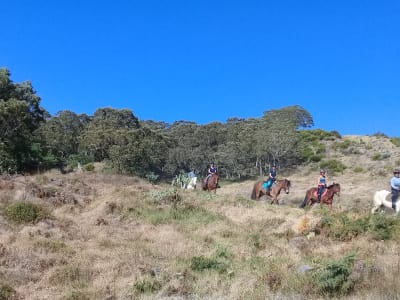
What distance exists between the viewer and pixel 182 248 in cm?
1177

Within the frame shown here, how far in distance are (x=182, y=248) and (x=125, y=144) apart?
1300 inches

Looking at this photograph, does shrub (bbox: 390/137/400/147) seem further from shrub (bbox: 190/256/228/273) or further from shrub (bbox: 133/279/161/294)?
shrub (bbox: 133/279/161/294)

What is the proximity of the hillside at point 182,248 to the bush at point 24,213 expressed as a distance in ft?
0.24

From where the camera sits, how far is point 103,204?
1762 centimetres

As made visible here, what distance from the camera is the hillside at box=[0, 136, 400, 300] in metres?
7.97

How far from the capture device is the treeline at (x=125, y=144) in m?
32.7

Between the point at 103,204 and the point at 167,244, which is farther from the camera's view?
the point at 103,204

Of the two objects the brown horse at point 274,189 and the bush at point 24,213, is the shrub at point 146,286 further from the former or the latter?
the brown horse at point 274,189

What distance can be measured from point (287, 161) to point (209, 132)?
15.4 m

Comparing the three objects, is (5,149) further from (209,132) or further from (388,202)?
(209,132)

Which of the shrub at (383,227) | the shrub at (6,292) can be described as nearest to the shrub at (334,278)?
the shrub at (383,227)

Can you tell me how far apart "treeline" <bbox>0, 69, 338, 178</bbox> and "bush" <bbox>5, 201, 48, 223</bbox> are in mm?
15538

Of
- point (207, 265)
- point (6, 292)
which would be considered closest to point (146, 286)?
point (207, 265)

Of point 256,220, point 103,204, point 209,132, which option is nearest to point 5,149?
point 103,204
